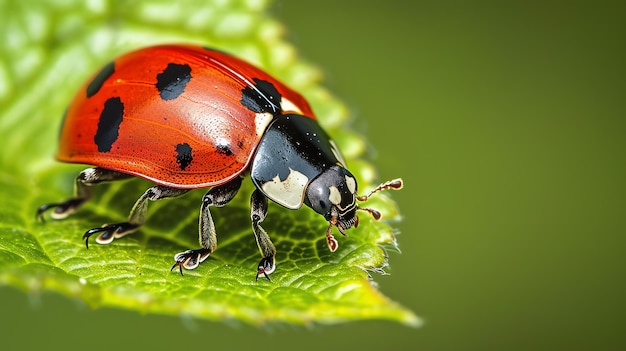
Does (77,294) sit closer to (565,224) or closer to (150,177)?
(150,177)

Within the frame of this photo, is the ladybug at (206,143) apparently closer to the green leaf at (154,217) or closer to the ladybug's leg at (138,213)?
the ladybug's leg at (138,213)

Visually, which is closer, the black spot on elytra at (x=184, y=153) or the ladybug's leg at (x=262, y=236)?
the ladybug's leg at (x=262, y=236)

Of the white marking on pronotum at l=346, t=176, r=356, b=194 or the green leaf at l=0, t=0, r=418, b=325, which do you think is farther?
the white marking on pronotum at l=346, t=176, r=356, b=194

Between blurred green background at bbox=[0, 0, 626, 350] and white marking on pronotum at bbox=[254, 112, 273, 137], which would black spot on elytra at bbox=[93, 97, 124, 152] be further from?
blurred green background at bbox=[0, 0, 626, 350]

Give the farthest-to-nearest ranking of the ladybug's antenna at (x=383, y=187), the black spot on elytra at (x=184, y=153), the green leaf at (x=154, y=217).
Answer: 1. the ladybug's antenna at (x=383, y=187)
2. the black spot on elytra at (x=184, y=153)
3. the green leaf at (x=154, y=217)

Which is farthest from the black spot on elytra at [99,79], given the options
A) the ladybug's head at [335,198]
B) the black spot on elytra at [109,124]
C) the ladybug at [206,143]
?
the ladybug's head at [335,198]

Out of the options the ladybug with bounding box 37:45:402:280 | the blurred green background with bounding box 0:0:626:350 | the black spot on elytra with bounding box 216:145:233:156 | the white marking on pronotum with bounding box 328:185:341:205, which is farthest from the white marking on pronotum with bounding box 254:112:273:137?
the blurred green background with bounding box 0:0:626:350
